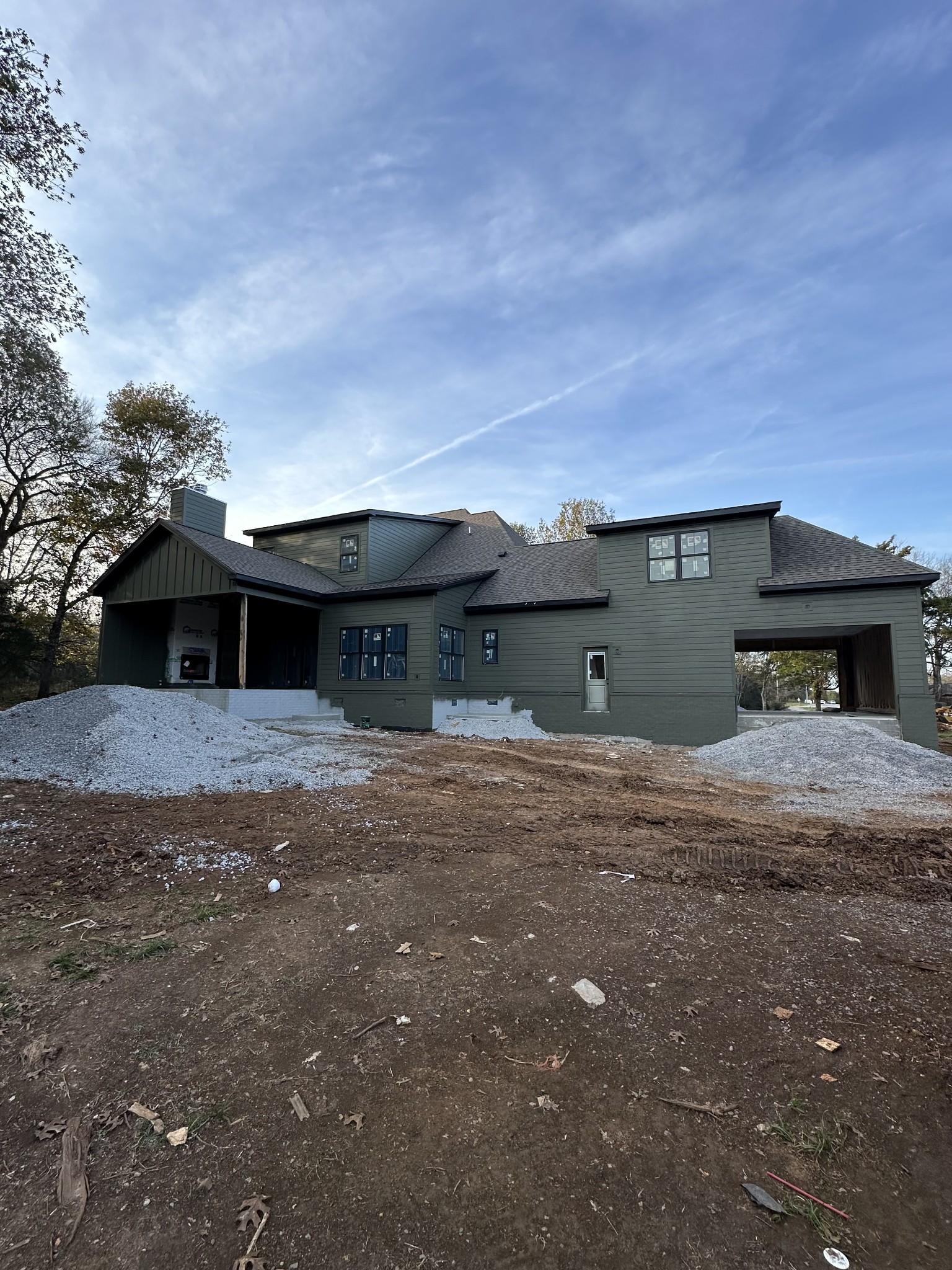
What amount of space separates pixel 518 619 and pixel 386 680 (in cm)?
466

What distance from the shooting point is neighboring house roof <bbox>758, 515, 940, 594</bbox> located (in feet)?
41.9

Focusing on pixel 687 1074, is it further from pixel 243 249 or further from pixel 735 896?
pixel 243 249

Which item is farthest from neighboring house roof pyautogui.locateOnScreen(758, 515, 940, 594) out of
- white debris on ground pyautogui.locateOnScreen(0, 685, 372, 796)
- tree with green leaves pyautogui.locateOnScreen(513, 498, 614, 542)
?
tree with green leaves pyautogui.locateOnScreen(513, 498, 614, 542)

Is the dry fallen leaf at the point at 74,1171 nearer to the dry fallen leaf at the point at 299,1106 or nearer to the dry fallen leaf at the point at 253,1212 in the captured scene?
the dry fallen leaf at the point at 253,1212

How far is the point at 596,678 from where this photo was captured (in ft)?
52.9

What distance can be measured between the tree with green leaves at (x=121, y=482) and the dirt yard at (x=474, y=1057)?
78.7ft

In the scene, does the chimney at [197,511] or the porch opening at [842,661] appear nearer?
the porch opening at [842,661]

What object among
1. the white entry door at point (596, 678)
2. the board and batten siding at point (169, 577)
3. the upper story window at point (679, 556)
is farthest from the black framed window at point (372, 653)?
the upper story window at point (679, 556)

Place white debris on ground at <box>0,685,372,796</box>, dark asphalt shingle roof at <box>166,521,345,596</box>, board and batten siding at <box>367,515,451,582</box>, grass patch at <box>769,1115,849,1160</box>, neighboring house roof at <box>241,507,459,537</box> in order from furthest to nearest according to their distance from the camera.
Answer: board and batten siding at <box>367,515,451,582</box> → neighboring house roof at <box>241,507,459,537</box> → dark asphalt shingle roof at <box>166,521,345,596</box> → white debris on ground at <box>0,685,372,796</box> → grass patch at <box>769,1115,849,1160</box>

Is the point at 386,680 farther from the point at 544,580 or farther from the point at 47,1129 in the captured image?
the point at 47,1129

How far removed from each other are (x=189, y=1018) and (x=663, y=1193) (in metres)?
2.03

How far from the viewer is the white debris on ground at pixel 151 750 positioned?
7336 millimetres

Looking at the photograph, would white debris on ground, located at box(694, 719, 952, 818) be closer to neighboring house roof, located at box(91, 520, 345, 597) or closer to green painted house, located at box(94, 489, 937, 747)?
green painted house, located at box(94, 489, 937, 747)

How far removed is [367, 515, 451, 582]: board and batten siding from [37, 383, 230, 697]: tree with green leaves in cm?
1264
